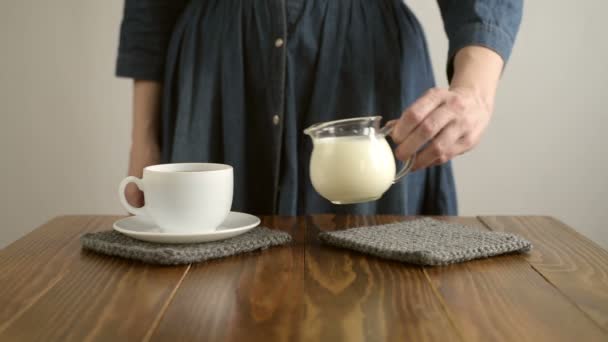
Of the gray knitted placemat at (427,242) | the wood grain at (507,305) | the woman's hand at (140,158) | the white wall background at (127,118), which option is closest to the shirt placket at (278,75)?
the woman's hand at (140,158)

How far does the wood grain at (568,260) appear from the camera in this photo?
1.65 ft

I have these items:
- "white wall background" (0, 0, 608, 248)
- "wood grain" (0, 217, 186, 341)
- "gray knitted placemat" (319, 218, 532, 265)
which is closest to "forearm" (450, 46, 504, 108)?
"gray knitted placemat" (319, 218, 532, 265)

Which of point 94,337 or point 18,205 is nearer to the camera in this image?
point 94,337

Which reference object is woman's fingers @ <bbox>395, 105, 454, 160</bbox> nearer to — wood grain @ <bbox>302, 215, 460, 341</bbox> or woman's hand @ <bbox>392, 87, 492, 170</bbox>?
woman's hand @ <bbox>392, 87, 492, 170</bbox>

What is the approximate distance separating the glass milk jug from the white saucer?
0.35 ft

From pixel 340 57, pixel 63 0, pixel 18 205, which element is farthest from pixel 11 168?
pixel 340 57

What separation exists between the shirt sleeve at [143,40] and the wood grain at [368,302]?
0.68 m

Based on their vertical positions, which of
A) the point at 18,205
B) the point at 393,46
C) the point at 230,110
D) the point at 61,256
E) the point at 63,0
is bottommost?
the point at 18,205

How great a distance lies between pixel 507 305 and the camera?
0.48 m

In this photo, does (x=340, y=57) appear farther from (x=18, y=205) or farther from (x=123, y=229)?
(x=18, y=205)

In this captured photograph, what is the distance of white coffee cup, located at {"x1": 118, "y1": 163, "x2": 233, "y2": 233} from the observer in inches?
25.8

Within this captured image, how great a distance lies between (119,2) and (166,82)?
0.99 metres

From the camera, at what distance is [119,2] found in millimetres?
2006

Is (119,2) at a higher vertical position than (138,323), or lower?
higher
